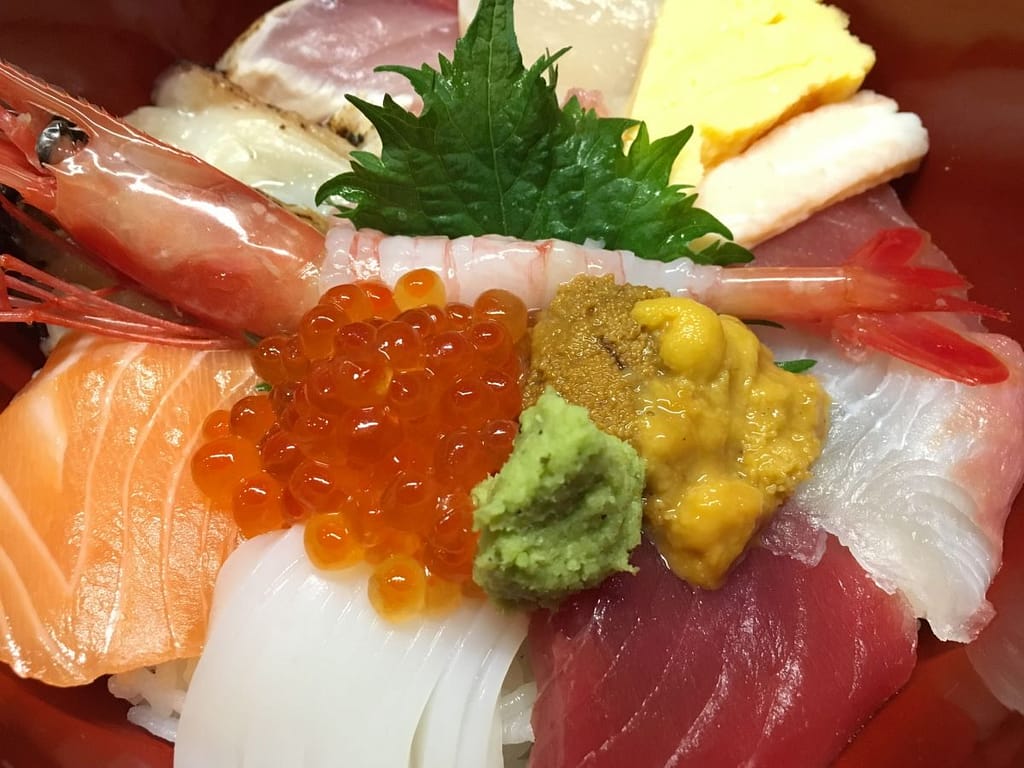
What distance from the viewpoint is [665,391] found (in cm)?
151

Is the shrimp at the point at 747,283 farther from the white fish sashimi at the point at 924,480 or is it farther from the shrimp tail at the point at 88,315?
the shrimp tail at the point at 88,315

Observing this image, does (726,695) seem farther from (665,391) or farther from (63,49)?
(63,49)

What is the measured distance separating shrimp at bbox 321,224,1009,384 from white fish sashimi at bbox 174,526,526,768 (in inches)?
23.9

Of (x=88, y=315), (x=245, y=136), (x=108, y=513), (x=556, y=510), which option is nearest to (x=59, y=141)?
(x=88, y=315)

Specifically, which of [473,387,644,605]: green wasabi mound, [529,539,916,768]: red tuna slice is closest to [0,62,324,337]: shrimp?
[473,387,644,605]: green wasabi mound

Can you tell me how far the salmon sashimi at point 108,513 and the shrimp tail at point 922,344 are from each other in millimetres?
1289

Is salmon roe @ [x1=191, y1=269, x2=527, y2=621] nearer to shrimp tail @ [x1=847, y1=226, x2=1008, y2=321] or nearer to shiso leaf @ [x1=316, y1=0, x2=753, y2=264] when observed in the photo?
shiso leaf @ [x1=316, y1=0, x2=753, y2=264]

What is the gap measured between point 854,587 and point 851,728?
258 millimetres

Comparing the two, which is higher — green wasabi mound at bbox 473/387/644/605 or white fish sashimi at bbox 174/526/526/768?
green wasabi mound at bbox 473/387/644/605

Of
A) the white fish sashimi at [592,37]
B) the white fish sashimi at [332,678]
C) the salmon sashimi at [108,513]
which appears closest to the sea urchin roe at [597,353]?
the white fish sashimi at [332,678]

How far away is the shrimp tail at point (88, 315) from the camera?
1763mm

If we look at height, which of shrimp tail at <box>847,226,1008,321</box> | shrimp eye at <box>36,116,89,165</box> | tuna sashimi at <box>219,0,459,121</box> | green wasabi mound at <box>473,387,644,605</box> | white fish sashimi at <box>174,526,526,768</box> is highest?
shrimp eye at <box>36,116,89,165</box>

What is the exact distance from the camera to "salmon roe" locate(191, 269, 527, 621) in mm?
1422

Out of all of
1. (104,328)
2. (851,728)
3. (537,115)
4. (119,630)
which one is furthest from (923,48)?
(119,630)
